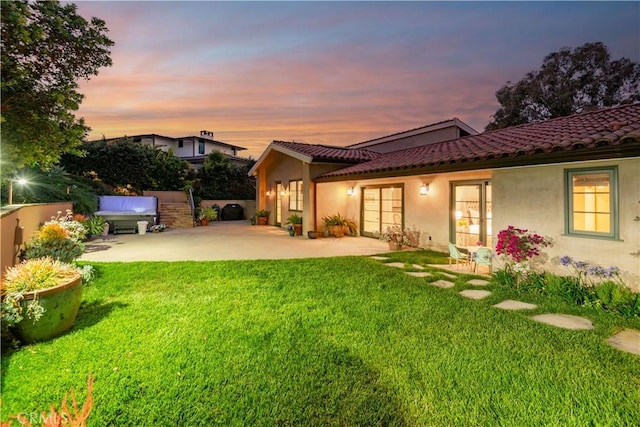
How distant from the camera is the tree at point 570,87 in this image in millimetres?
20828

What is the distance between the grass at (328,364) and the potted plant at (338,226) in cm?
749

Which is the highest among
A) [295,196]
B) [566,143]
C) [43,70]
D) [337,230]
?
[43,70]

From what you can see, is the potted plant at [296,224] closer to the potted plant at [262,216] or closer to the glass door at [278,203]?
the glass door at [278,203]

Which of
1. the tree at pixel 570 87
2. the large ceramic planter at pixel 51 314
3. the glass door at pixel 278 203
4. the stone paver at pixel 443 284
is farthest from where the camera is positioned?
the tree at pixel 570 87

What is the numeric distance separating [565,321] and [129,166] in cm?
2267

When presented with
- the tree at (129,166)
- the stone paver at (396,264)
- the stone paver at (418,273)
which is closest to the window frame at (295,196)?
the stone paver at (396,264)

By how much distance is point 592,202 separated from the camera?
5.38 meters

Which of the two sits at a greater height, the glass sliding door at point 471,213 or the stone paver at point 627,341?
the glass sliding door at point 471,213

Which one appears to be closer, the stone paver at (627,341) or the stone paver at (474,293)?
the stone paver at (627,341)

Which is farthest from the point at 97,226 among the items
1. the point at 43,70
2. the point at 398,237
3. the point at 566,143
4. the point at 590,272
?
the point at 590,272

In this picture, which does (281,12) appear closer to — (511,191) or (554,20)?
(511,191)

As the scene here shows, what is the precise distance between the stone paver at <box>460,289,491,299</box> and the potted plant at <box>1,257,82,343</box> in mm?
5702

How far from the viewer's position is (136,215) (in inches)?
559

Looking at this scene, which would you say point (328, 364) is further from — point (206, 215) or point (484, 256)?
point (206, 215)
